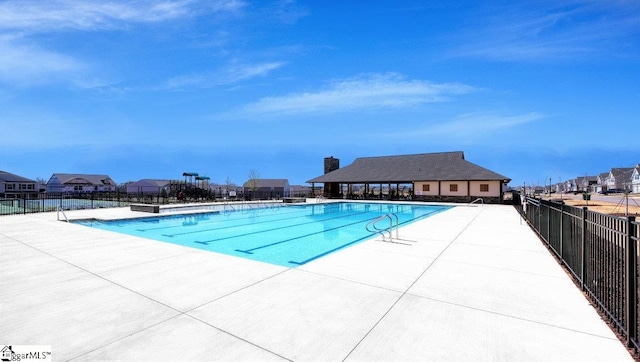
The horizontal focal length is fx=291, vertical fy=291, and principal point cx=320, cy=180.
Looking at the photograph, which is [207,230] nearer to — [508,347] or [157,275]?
[157,275]

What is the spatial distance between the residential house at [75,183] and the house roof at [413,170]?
6652 centimetres

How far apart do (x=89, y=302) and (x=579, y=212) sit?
7.96 meters

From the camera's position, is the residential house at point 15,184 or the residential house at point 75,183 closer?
the residential house at point 15,184

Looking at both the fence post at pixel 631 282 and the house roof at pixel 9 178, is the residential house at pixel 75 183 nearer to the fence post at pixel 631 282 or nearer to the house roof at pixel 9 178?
the house roof at pixel 9 178

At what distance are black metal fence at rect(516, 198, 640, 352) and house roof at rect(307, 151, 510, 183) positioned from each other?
2545cm

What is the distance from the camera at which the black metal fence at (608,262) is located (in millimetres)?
3107

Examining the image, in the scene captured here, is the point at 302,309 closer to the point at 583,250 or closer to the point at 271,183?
the point at 583,250

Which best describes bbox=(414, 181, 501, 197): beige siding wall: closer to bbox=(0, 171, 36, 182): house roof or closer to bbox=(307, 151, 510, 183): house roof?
bbox=(307, 151, 510, 183): house roof

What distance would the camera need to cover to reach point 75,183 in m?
70.9

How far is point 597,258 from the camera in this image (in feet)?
13.6

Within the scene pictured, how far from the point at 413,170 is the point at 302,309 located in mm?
33044

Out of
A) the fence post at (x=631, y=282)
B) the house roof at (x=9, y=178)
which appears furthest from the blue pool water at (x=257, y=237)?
the house roof at (x=9, y=178)

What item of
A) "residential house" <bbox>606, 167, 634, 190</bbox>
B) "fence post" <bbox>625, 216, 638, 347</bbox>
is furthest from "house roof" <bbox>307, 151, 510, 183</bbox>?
"residential house" <bbox>606, 167, 634, 190</bbox>

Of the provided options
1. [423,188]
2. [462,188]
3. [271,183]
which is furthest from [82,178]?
[462,188]
